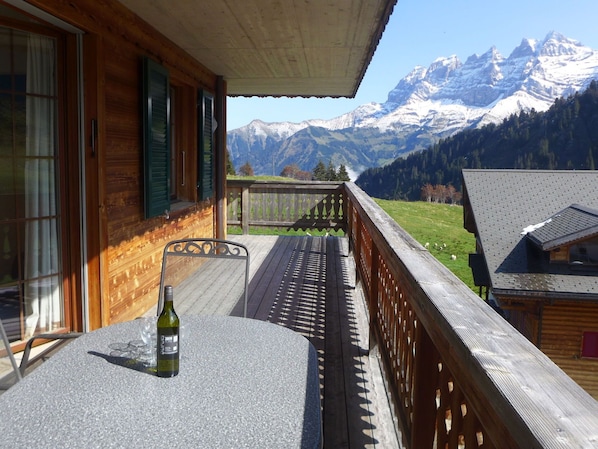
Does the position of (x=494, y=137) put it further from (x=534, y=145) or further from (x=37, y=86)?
(x=37, y=86)

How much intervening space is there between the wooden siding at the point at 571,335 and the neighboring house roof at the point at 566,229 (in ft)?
9.02

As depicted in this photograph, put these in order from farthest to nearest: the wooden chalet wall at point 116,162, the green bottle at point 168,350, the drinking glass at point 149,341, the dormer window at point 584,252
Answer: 1. the dormer window at point 584,252
2. the wooden chalet wall at point 116,162
3. the drinking glass at point 149,341
4. the green bottle at point 168,350

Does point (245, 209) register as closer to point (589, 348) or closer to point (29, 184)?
point (29, 184)

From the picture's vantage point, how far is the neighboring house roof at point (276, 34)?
3705 millimetres

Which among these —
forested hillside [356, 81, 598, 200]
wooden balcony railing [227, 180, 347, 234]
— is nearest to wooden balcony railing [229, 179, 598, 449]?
wooden balcony railing [227, 180, 347, 234]

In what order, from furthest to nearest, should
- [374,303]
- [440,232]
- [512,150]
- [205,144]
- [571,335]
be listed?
1. [512,150]
2. [440,232]
3. [571,335]
4. [205,144]
5. [374,303]

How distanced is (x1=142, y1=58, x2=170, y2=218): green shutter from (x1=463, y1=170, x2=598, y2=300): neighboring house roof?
62.0ft

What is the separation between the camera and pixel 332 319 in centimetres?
425

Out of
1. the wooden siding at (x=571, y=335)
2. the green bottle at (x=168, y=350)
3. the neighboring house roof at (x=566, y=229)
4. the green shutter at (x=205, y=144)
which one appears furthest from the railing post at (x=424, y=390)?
the neighboring house roof at (x=566, y=229)

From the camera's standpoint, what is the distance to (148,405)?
1.33 m

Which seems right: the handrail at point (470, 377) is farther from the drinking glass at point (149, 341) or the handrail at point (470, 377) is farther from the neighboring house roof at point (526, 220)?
the neighboring house roof at point (526, 220)

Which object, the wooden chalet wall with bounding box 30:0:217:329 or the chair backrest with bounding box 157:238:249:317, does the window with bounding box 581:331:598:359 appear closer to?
the wooden chalet wall with bounding box 30:0:217:329

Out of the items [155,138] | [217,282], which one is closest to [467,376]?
[217,282]

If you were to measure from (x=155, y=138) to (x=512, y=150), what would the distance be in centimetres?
9932
